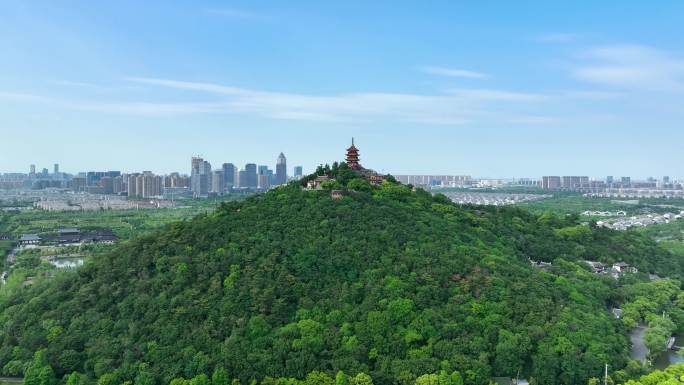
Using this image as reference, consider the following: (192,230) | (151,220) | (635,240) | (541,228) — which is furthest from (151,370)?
(151,220)

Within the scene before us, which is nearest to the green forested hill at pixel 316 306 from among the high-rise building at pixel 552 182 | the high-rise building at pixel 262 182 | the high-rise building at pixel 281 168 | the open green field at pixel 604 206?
the open green field at pixel 604 206

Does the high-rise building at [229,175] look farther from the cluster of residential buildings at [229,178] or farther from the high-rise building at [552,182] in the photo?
the high-rise building at [552,182]

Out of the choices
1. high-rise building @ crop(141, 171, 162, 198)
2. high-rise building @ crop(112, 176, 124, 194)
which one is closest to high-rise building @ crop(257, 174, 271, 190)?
high-rise building @ crop(141, 171, 162, 198)

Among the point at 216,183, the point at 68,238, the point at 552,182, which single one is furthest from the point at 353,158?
the point at 552,182

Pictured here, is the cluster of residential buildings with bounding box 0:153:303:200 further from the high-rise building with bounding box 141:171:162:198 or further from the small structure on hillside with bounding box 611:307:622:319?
the small structure on hillside with bounding box 611:307:622:319

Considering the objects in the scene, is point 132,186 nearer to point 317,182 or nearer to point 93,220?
point 93,220

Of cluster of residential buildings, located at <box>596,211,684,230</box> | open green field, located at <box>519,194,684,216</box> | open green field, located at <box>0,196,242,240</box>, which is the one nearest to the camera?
open green field, located at <box>0,196,242,240</box>
